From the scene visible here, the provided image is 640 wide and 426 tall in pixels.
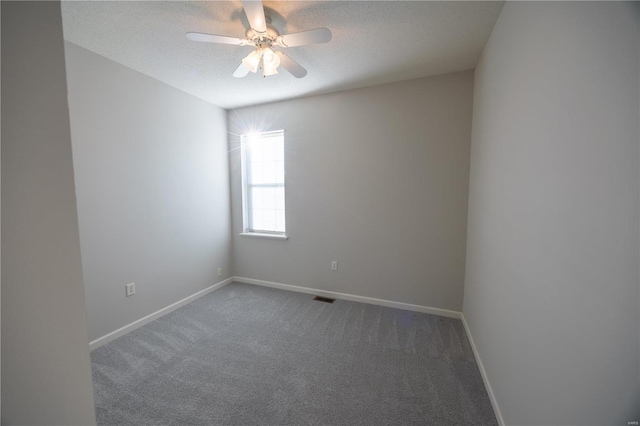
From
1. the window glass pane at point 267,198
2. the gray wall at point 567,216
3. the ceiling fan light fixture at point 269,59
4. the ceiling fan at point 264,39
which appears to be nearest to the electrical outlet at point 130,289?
the window glass pane at point 267,198

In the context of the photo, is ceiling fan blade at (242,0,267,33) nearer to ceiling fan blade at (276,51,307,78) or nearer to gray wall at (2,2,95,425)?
ceiling fan blade at (276,51,307,78)

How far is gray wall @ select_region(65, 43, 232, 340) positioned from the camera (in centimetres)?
205

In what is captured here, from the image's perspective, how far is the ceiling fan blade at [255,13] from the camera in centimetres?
129

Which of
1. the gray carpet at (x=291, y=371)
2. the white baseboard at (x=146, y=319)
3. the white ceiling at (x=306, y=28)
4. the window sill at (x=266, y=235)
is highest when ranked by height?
the white ceiling at (x=306, y=28)

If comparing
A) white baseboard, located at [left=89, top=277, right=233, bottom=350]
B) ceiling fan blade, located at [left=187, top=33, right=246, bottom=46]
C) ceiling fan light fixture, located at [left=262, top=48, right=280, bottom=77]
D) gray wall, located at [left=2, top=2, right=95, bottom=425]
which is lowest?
white baseboard, located at [left=89, top=277, right=233, bottom=350]

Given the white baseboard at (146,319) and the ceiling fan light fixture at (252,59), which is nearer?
the ceiling fan light fixture at (252,59)

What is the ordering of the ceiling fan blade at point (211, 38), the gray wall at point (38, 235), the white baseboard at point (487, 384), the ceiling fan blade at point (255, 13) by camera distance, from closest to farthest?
the gray wall at point (38, 235) → the ceiling fan blade at point (255, 13) → the white baseboard at point (487, 384) → the ceiling fan blade at point (211, 38)

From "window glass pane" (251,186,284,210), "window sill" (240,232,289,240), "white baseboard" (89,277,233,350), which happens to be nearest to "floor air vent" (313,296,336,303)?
"window sill" (240,232,289,240)

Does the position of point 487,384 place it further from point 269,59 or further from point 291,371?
point 269,59

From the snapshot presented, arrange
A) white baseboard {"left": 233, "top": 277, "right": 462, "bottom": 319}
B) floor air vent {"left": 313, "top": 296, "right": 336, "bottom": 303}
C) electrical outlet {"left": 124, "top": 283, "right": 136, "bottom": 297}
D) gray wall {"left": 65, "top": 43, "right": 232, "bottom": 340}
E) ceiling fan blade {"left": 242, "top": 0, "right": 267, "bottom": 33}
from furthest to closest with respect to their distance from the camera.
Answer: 1. floor air vent {"left": 313, "top": 296, "right": 336, "bottom": 303}
2. white baseboard {"left": 233, "top": 277, "right": 462, "bottom": 319}
3. electrical outlet {"left": 124, "top": 283, "right": 136, "bottom": 297}
4. gray wall {"left": 65, "top": 43, "right": 232, "bottom": 340}
5. ceiling fan blade {"left": 242, "top": 0, "right": 267, "bottom": 33}

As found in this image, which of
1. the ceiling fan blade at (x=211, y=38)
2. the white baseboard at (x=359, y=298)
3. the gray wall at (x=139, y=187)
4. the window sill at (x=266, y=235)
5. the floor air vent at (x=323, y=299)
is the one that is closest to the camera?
the ceiling fan blade at (x=211, y=38)

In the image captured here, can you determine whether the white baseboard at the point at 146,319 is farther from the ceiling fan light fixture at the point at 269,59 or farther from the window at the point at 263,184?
the ceiling fan light fixture at the point at 269,59

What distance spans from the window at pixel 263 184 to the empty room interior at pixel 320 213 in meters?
0.04

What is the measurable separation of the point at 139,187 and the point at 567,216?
318cm
